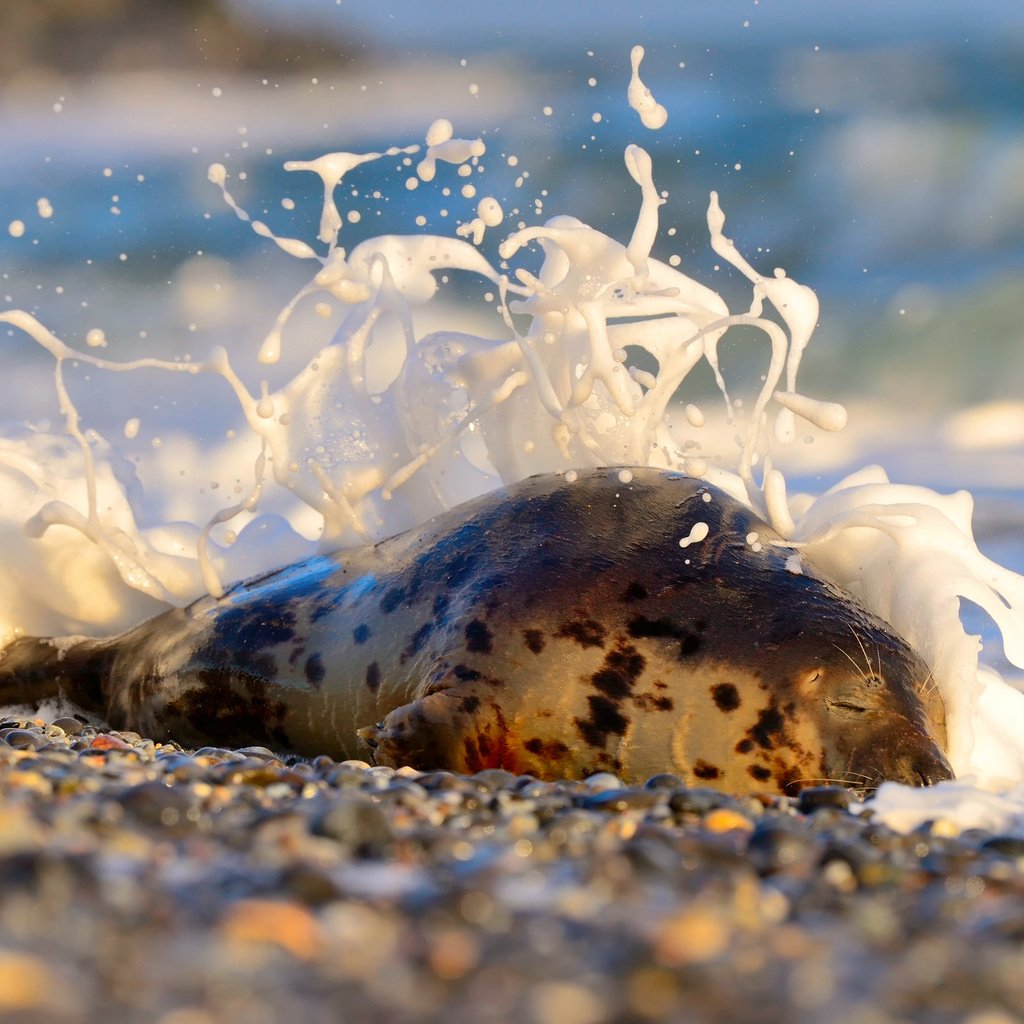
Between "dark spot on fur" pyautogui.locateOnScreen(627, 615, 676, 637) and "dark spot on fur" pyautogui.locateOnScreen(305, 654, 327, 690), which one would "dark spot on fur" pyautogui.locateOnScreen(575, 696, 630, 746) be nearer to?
"dark spot on fur" pyautogui.locateOnScreen(627, 615, 676, 637)

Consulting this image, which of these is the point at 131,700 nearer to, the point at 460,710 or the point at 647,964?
the point at 460,710

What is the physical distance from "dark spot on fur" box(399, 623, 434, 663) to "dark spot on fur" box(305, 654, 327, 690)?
0.31 metres

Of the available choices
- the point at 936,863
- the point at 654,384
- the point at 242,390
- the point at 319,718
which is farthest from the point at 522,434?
the point at 936,863

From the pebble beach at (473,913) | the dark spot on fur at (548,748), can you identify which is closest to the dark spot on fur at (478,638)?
the dark spot on fur at (548,748)

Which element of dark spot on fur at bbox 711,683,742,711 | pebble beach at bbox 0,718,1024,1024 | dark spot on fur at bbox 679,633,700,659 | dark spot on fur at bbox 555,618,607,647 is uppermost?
pebble beach at bbox 0,718,1024,1024

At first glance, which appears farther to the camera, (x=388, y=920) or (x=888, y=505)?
(x=888, y=505)

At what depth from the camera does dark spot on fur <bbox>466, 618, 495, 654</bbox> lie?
11.6 feet

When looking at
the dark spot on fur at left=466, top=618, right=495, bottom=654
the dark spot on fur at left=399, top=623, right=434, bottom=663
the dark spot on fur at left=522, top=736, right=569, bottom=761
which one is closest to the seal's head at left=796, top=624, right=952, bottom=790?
the dark spot on fur at left=522, top=736, right=569, bottom=761

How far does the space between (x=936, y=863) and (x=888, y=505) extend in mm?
1981

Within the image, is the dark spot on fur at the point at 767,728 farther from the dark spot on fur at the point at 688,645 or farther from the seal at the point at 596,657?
the dark spot on fur at the point at 688,645

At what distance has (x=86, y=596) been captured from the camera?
500 centimetres

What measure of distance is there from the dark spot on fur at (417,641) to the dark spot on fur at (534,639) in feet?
0.96

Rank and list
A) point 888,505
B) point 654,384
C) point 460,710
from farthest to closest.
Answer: point 654,384 < point 888,505 < point 460,710

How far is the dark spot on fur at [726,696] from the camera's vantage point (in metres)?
3.43
